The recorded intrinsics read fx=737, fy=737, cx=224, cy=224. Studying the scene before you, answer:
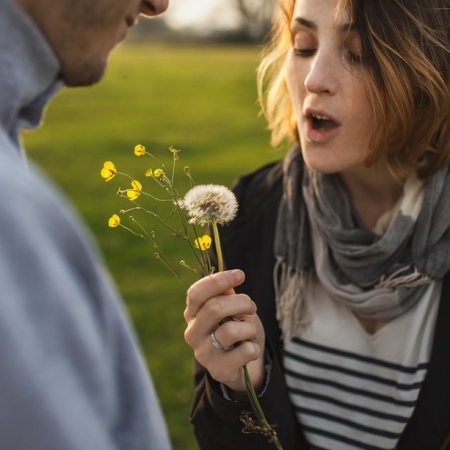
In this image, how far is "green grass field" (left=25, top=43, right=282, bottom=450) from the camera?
538cm

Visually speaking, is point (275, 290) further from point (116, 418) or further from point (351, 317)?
point (116, 418)

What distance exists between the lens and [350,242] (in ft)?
7.34

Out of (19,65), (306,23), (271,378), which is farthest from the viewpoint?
(306,23)

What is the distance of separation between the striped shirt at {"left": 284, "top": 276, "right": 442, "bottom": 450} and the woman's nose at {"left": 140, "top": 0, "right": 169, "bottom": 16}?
1.20 metres

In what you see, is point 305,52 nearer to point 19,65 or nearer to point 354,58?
point 354,58

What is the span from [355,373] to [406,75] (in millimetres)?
878

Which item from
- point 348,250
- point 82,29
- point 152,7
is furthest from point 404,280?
point 82,29

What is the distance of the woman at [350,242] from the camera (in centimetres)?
196

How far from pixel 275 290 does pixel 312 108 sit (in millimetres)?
605

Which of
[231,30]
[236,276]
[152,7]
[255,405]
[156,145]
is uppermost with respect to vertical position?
[231,30]

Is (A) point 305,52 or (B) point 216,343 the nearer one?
(B) point 216,343

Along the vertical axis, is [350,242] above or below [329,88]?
below

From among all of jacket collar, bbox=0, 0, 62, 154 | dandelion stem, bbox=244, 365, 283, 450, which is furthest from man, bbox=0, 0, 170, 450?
dandelion stem, bbox=244, 365, 283, 450

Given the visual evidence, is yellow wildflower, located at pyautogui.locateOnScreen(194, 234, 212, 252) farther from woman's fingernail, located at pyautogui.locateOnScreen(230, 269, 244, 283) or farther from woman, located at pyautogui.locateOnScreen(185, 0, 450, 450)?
woman, located at pyautogui.locateOnScreen(185, 0, 450, 450)
